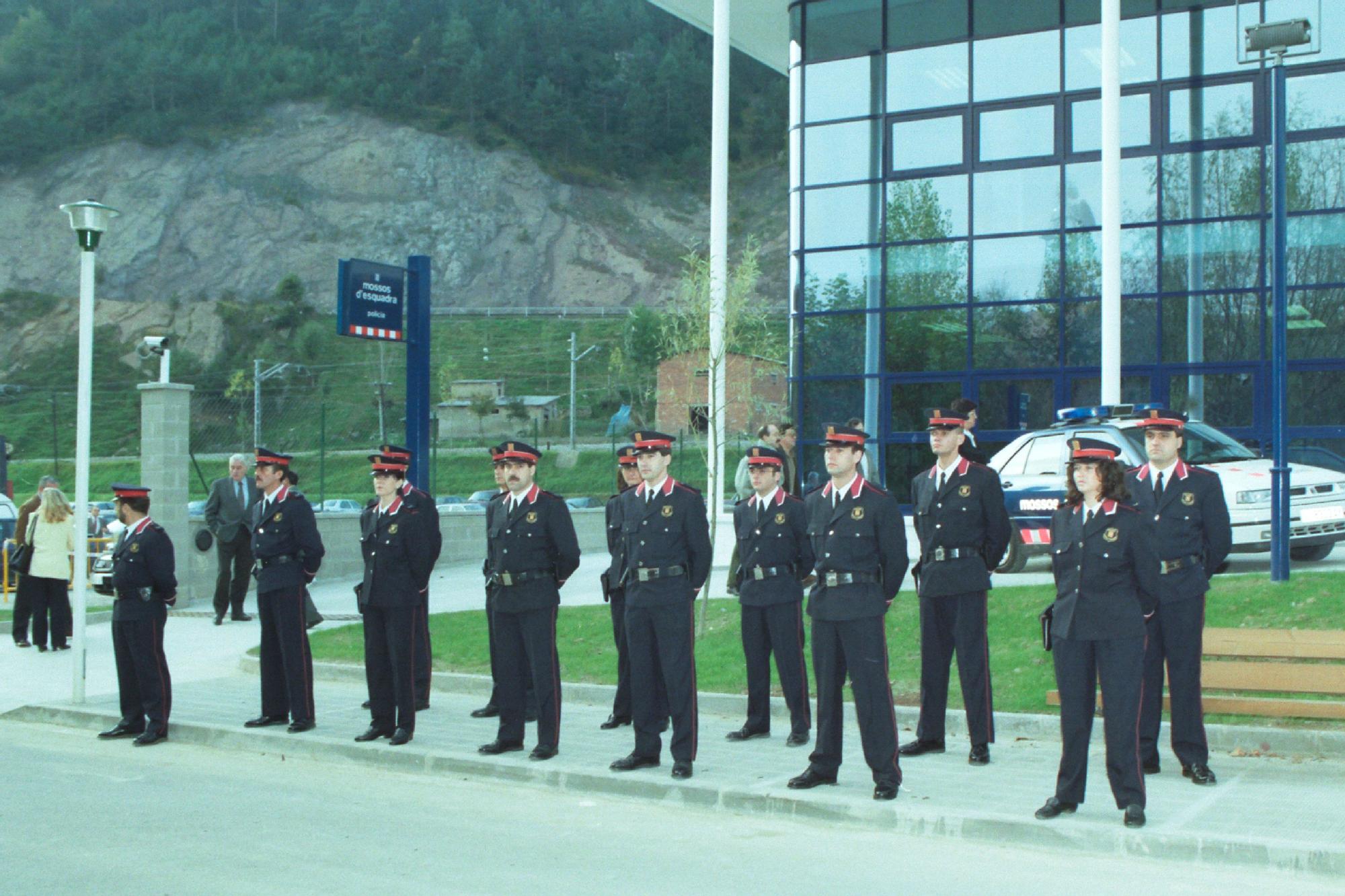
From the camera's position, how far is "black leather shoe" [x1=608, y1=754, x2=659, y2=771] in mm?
8508

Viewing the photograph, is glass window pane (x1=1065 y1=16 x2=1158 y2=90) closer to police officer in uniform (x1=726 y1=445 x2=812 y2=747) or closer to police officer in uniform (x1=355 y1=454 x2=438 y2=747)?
police officer in uniform (x1=726 y1=445 x2=812 y2=747)

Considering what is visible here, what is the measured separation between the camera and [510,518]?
922 cm

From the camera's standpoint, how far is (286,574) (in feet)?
33.2

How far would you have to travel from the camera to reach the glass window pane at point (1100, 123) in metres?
21.0

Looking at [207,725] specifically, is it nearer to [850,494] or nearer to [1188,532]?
[850,494]

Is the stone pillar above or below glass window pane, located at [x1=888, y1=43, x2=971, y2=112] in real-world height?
below

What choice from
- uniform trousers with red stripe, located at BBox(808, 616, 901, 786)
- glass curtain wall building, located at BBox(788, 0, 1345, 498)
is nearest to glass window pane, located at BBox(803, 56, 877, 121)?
glass curtain wall building, located at BBox(788, 0, 1345, 498)

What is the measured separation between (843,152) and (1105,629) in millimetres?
17004

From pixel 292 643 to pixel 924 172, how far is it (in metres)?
15.2

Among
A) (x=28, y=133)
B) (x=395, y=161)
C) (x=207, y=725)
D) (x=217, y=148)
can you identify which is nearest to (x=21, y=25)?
(x=28, y=133)

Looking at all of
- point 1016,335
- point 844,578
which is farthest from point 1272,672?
point 1016,335

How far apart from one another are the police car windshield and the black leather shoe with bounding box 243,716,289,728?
8.98 m

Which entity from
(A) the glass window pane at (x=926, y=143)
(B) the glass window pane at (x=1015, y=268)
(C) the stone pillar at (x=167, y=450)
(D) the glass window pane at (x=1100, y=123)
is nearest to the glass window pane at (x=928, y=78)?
(A) the glass window pane at (x=926, y=143)

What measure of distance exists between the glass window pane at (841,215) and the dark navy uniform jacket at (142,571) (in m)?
15.0
